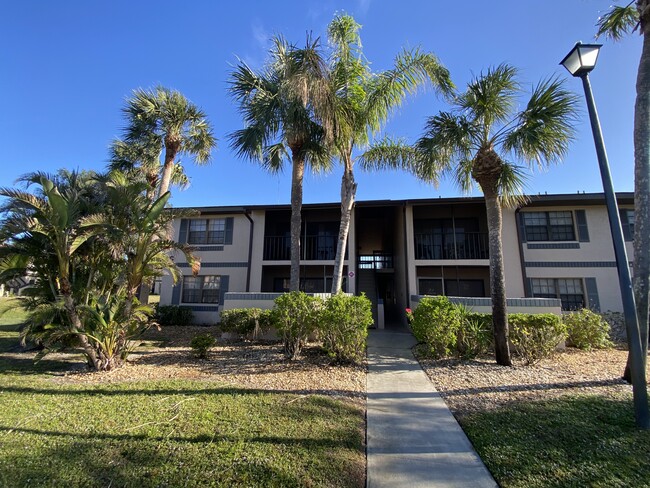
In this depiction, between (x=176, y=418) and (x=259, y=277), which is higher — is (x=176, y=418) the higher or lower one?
the lower one

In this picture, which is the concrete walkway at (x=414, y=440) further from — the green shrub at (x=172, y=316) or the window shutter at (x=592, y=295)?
the window shutter at (x=592, y=295)

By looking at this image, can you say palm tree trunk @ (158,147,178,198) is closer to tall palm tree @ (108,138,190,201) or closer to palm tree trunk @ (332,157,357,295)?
tall palm tree @ (108,138,190,201)

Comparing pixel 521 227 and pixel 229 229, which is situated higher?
pixel 229 229

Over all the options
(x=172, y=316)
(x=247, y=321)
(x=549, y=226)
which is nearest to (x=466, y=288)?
(x=549, y=226)

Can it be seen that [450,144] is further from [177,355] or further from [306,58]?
[177,355]

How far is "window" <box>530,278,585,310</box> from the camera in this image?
13.3 m

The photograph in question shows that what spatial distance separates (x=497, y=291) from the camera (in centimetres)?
733

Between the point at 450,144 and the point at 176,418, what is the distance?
8258mm

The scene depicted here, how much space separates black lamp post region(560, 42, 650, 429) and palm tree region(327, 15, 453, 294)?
4.42 metres

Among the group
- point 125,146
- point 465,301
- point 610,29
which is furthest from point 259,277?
point 610,29

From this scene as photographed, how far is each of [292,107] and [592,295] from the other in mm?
14497

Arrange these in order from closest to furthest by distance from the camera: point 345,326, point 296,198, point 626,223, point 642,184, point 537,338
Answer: point 642,184, point 345,326, point 537,338, point 296,198, point 626,223

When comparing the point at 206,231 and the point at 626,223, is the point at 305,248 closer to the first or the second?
the point at 206,231

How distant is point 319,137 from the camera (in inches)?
409
